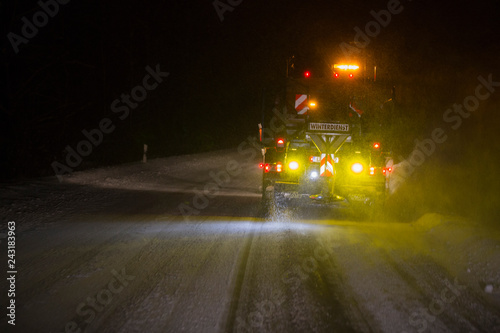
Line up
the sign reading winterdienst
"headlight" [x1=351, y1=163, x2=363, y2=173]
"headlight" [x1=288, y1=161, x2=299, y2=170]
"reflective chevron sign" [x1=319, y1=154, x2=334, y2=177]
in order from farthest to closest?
"headlight" [x1=288, y1=161, x2=299, y2=170]
"headlight" [x1=351, y1=163, x2=363, y2=173]
"reflective chevron sign" [x1=319, y1=154, x2=334, y2=177]
the sign reading winterdienst

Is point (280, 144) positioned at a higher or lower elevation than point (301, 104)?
lower

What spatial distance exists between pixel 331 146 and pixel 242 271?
5808 mm

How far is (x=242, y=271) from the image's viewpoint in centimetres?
595

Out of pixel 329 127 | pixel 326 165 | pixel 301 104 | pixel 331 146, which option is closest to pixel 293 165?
pixel 326 165

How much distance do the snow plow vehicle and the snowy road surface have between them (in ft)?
2.50

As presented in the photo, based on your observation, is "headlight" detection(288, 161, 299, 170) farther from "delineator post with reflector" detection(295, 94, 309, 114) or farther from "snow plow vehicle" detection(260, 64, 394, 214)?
"delineator post with reflector" detection(295, 94, 309, 114)

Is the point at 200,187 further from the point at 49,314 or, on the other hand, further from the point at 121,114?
the point at 121,114

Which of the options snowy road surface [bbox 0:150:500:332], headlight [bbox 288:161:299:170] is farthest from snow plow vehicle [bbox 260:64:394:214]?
snowy road surface [bbox 0:150:500:332]

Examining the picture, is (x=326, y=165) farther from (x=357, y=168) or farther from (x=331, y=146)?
(x=357, y=168)

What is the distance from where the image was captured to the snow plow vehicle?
1101cm

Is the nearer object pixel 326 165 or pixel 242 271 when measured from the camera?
pixel 242 271

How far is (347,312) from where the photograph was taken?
15.2ft

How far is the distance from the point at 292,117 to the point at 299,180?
66.5 inches

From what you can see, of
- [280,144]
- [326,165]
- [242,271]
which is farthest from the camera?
[280,144]
